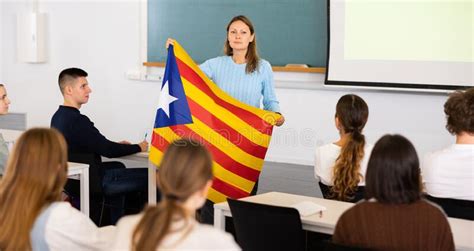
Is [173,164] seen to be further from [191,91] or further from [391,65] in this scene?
[391,65]

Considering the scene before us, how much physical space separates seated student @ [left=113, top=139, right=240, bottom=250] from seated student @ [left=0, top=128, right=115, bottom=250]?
53cm

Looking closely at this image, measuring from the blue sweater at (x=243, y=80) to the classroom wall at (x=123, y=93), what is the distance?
1.57m

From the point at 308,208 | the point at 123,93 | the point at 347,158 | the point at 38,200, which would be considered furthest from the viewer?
the point at 123,93

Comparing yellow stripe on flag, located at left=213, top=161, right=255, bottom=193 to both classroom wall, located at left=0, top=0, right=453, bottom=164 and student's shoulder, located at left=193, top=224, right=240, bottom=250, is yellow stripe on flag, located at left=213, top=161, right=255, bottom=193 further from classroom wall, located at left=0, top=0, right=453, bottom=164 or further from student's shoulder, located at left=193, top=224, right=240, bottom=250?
student's shoulder, located at left=193, top=224, right=240, bottom=250

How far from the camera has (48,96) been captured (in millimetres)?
8266

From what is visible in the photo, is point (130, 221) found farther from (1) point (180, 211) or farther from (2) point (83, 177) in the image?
(2) point (83, 177)

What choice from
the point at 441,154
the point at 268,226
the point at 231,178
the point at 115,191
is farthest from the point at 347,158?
the point at 115,191

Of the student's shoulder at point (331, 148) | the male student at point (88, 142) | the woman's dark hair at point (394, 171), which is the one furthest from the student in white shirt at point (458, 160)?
the male student at point (88, 142)

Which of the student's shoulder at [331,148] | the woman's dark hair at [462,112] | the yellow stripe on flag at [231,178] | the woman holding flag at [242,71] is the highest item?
the woman holding flag at [242,71]

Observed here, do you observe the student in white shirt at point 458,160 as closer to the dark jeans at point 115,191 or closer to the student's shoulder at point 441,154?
the student's shoulder at point 441,154

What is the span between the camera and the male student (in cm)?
474

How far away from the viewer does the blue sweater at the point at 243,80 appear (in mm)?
4562

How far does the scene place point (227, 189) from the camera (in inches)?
176

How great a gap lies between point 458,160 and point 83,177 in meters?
2.30
